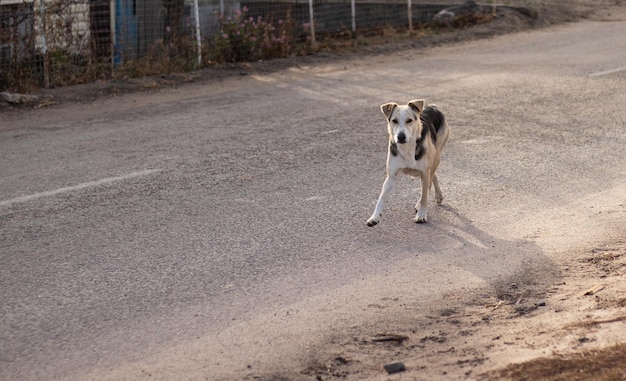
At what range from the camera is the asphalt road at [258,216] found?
17.8 ft

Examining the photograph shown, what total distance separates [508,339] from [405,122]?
2538mm

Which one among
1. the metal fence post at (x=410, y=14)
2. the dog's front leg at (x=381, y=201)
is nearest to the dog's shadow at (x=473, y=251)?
the dog's front leg at (x=381, y=201)

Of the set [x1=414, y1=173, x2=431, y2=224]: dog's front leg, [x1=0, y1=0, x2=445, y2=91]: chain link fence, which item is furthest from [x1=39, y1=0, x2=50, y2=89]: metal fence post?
[x1=414, y1=173, x2=431, y2=224]: dog's front leg

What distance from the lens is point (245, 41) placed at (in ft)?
53.6

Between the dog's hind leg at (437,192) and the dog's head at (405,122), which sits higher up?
the dog's head at (405,122)

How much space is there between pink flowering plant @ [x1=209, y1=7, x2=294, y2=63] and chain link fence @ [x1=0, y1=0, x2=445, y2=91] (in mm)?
17

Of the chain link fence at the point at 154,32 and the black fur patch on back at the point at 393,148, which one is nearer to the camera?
the black fur patch on back at the point at 393,148

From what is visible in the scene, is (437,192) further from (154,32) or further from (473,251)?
(154,32)

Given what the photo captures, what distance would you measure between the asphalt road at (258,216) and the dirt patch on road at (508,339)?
173 millimetres

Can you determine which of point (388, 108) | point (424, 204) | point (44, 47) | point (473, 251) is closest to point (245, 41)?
point (44, 47)

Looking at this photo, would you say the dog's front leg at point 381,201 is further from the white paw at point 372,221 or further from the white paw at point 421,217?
the white paw at point 421,217

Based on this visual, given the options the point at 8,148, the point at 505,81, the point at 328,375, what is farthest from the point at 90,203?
the point at 505,81

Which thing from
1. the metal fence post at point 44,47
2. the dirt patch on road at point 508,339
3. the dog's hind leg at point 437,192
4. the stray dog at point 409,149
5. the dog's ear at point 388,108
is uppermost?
the metal fence post at point 44,47

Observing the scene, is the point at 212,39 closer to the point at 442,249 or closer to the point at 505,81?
the point at 505,81
